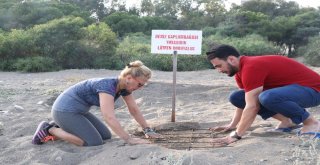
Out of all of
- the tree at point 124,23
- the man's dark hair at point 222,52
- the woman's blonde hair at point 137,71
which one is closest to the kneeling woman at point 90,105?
the woman's blonde hair at point 137,71

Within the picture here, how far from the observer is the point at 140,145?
14.1ft

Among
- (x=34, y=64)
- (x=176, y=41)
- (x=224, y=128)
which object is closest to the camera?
(x=224, y=128)

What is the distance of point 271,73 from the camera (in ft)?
14.3

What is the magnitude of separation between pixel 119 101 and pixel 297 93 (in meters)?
3.78

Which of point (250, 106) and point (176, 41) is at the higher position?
point (176, 41)

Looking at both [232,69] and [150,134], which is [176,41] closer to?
[150,134]

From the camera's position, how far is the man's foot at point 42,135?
4.76 meters

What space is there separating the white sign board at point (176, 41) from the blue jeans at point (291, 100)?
165cm

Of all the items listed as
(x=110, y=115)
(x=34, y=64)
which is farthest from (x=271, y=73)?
(x=34, y=64)

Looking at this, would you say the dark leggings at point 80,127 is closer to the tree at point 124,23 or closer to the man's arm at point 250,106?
the man's arm at point 250,106

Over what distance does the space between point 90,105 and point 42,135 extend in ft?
1.87

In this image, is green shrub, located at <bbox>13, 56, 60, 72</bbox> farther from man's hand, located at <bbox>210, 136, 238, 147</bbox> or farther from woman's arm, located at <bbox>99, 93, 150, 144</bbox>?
man's hand, located at <bbox>210, 136, 238, 147</bbox>

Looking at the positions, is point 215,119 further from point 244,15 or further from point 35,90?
point 244,15

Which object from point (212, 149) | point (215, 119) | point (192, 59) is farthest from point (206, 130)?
point (192, 59)
